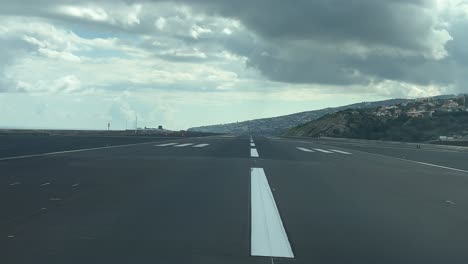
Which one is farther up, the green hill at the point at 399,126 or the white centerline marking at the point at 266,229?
the green hill at the point at 399,126

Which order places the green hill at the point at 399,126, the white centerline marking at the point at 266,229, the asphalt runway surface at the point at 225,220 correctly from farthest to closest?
the green hill at the point at 399,126
the white centerline marking at the point at 266,229
the asphalt runway surface at the point at 225,220

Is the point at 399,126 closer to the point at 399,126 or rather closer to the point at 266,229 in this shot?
the point at 399,126

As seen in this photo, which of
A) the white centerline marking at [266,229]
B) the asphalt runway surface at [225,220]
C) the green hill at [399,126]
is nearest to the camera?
the asphalt runway surface at [225,220]

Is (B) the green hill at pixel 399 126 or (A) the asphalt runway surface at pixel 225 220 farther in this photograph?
(B) the green hill at pixel 399 126

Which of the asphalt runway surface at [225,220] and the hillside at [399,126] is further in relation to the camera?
the hillside at [399,126]

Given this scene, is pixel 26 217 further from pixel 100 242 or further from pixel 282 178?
pixel 282 178

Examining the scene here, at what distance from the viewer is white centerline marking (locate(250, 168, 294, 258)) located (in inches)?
286

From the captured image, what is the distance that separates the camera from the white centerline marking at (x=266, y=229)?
7.26 m

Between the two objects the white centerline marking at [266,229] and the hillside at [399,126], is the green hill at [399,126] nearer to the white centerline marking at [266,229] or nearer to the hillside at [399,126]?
the hillside at [399,126]

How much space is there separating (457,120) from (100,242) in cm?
12886

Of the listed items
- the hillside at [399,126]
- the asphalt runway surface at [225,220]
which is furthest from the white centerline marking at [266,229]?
the hillside at [399,126]

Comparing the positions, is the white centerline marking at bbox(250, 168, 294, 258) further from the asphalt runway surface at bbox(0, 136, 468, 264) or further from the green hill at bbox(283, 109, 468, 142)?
the green hill at bbox(283, 109, 468, 142)

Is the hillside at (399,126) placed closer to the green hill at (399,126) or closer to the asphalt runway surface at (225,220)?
the green hill at (399,126)

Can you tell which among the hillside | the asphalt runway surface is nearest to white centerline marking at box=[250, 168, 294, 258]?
the asphalt runway surface
